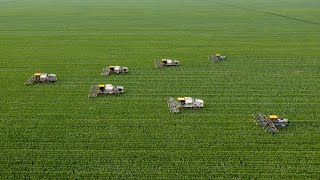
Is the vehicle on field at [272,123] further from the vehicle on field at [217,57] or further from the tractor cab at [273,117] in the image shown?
the vehicle on field at [217,57]

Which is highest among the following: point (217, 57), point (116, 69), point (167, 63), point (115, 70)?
point (217, 57)

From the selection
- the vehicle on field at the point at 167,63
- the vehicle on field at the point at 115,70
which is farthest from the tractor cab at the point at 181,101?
the vehicle on field at the point at 167,63

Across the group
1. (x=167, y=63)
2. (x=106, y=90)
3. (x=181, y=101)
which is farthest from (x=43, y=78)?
(x=181, y=101)

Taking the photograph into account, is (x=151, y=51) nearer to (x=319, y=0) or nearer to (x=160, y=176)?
(x=160, y=176)

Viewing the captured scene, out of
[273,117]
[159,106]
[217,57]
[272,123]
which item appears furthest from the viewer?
[217,57]

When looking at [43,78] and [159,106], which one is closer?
[159,106]

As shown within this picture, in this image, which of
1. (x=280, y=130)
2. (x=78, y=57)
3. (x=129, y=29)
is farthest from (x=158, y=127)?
(x=129, y=29)

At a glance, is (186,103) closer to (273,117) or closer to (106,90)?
(273,117)
